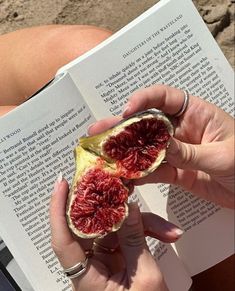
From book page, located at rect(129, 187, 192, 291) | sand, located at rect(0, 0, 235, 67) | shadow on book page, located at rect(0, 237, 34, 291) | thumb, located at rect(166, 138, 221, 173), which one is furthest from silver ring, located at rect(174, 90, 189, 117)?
sand, located at rect(0, 0, 235, 67)

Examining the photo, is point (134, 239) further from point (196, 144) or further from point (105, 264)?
point (196, 144)

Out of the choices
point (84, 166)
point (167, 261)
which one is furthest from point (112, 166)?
point (167, 261)

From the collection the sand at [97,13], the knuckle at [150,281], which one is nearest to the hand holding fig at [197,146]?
the knuckle at [150,281]

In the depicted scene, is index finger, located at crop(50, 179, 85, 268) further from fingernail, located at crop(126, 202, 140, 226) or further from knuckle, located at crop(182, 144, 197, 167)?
knuckle, located at crop(182, 144, 197, 167)

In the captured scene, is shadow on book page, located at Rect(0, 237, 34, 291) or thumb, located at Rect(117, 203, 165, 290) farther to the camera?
shadow on book page, located at Rect(0, 237, 34, 291)

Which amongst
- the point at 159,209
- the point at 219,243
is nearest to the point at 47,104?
the point at 159,209

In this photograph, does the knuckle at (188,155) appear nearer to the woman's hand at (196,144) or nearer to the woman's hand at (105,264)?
the woman's hand at (196,144)

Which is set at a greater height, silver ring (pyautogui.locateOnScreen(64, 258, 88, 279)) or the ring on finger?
silver ring (pyautogui.locateOnScreen(64, 258, 88, 279))
